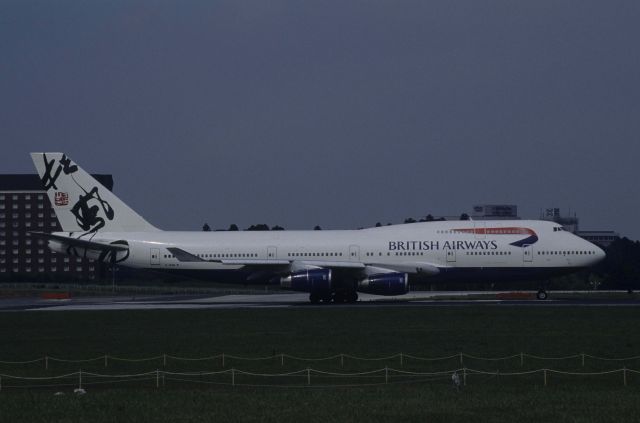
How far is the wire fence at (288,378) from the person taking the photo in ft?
85.3

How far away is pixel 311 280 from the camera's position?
57625mm

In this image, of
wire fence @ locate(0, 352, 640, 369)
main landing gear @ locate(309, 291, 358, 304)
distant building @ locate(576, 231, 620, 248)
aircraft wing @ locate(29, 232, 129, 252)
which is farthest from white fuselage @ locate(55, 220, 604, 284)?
distant building @ locate(576, 231, 620, 248)

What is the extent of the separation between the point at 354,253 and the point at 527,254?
9.51 meters

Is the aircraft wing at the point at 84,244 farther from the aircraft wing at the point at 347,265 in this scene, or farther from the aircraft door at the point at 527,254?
the aircraft door at the point at 527,254

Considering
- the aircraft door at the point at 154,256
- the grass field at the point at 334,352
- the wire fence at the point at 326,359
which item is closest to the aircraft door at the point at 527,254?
the grass field at the point at 334,352

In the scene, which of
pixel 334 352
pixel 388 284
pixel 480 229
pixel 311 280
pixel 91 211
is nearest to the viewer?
pixel 334 352

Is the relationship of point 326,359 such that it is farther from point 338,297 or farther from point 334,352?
point 338,297

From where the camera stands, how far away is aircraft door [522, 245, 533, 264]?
59.2m

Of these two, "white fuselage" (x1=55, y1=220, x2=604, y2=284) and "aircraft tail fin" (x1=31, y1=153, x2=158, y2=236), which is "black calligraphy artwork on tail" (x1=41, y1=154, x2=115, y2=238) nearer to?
"aircraft tail fin" (x1=31, y1=153, x2=158, y2=236)

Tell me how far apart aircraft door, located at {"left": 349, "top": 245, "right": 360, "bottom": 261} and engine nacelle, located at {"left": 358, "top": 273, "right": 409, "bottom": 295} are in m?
2.75

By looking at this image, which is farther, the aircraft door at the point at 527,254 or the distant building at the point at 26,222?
the distant building at the point at 26,222

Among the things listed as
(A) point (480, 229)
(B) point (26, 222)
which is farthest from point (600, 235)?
(A) point (480, 229)

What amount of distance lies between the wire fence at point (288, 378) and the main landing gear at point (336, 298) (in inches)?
1248

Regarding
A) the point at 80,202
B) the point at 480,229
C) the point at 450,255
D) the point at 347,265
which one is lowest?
the point at 347,265
